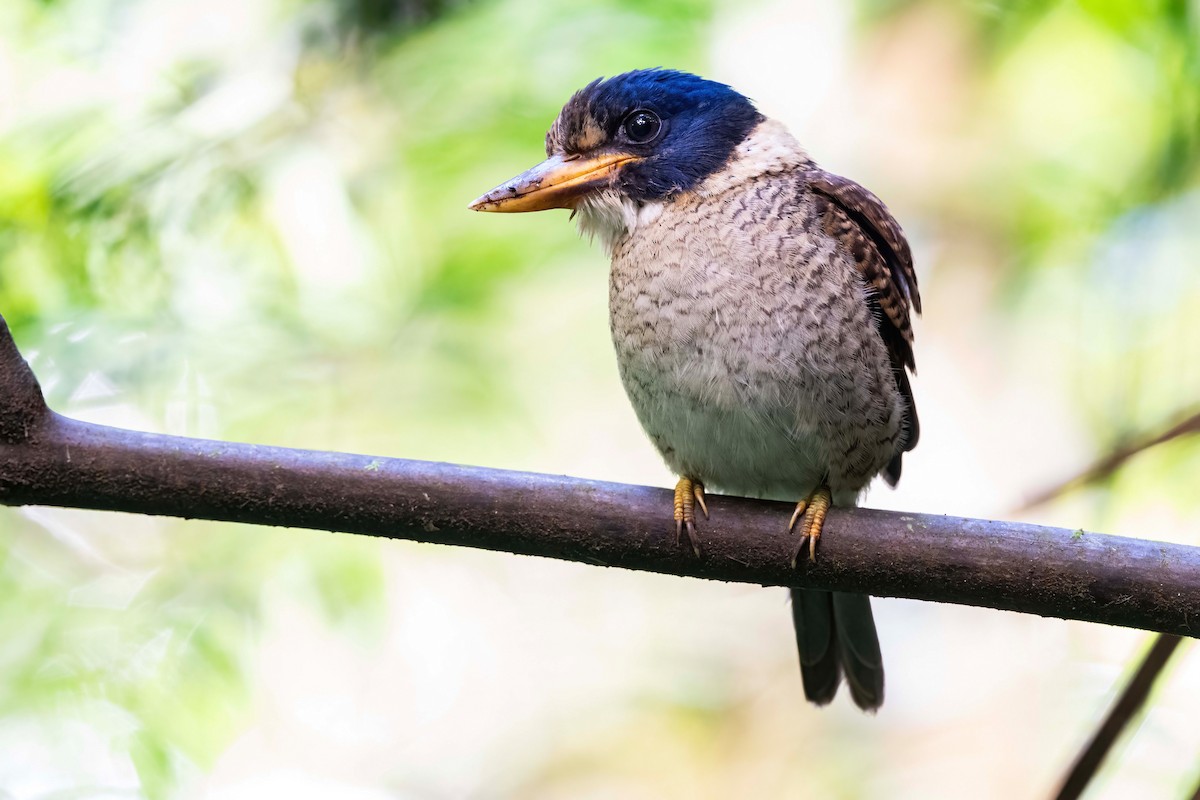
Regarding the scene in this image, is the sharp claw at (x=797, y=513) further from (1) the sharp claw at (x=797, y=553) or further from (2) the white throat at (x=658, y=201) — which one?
(2) the white throat at (x=658, y=201)

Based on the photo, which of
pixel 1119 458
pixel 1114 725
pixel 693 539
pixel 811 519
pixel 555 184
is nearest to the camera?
pixel 1114 725

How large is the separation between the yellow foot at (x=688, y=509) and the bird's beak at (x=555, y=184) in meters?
0.54

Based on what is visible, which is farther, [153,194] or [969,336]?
[969,336]

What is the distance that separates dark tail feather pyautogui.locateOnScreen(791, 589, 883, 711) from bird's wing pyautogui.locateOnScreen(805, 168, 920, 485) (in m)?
0.36

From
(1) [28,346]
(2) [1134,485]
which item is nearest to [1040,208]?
(2) [1134,485]

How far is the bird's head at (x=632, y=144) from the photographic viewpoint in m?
2.21

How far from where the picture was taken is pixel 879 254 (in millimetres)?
2213

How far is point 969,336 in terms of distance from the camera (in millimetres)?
3859

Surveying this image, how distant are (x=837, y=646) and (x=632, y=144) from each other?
0.96 m

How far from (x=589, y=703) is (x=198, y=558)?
4.31 ft

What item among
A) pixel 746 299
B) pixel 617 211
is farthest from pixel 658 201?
pixel 746 299

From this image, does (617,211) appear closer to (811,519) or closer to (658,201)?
(658,201)

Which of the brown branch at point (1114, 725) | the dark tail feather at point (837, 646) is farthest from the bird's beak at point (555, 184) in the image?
the brown branch at point (1114, 725)

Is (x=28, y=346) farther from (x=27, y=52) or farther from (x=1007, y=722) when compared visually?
(x=1007, y=722)
